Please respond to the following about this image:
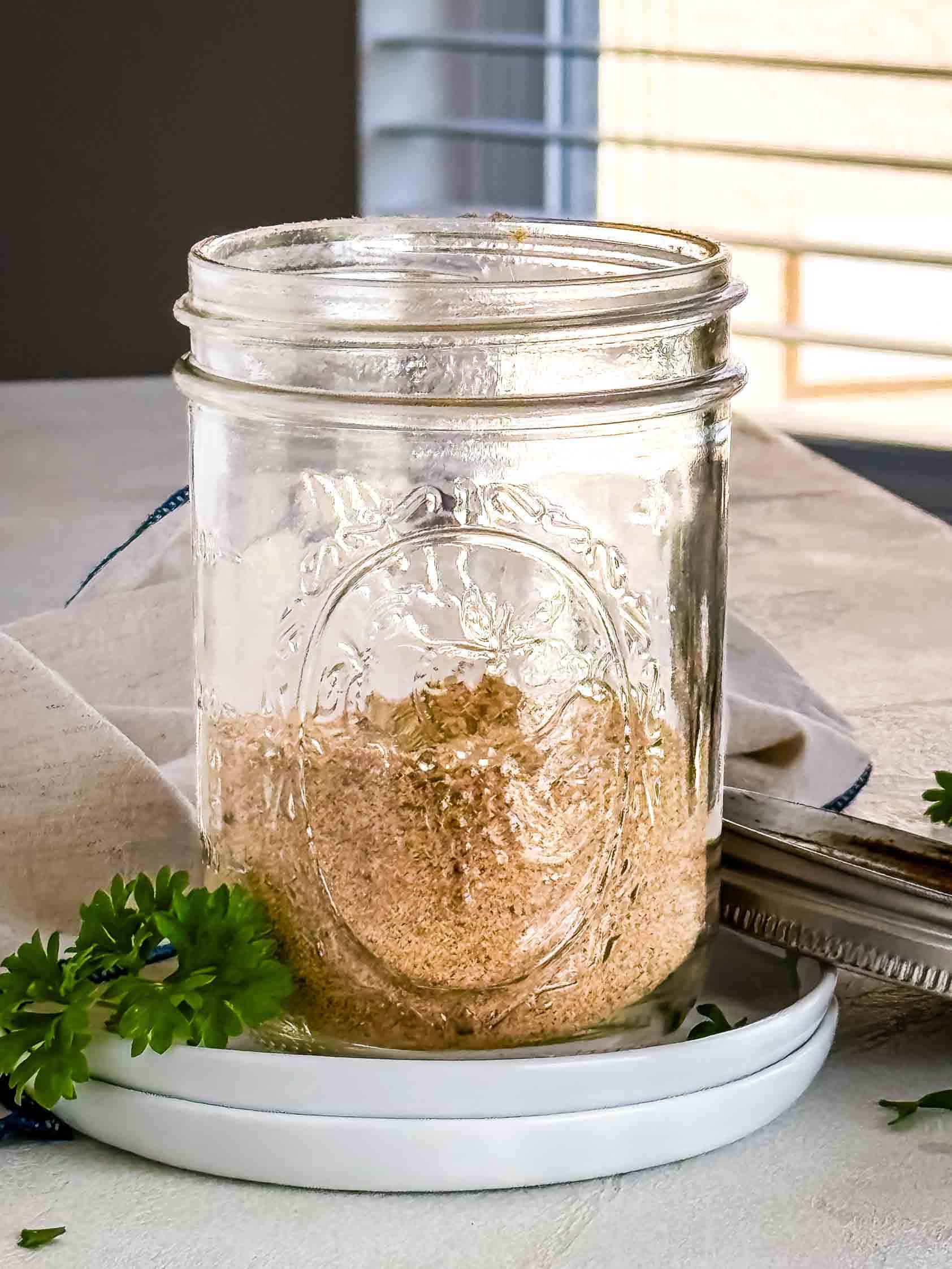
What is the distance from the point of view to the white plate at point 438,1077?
376 millimetres

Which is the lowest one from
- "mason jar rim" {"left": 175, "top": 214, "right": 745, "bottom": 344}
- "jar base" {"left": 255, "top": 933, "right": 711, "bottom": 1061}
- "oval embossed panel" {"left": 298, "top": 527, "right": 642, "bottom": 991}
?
"jar base" {"left": 255, "top": 933, "right": 711, "bottom": 1061}

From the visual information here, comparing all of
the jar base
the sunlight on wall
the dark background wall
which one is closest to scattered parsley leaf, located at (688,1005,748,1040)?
Answer: the jar base

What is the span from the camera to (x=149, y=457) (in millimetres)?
1299

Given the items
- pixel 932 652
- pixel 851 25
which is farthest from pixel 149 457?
pixel 851 25

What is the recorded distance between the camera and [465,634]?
427 millimetres

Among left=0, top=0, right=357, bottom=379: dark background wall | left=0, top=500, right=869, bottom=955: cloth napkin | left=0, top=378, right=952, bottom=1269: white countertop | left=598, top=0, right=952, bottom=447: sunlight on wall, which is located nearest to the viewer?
left=0, top=378, right=952, bottom=1269: white countertop

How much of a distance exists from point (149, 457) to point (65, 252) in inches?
75.0

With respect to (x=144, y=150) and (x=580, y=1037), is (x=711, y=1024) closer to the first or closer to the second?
(x=580, y=1037)

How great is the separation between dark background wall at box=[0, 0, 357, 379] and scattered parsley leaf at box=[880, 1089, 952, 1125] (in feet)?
8.54

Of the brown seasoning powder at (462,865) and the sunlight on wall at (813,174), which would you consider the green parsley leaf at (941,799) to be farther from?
the sunlight on wall at (813,174)

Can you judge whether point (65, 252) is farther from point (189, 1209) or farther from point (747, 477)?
point (189, 1209)

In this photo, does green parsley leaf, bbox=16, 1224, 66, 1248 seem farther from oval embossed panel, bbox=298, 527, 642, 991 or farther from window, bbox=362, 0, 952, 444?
window, bbox=362, 0, 952, 444

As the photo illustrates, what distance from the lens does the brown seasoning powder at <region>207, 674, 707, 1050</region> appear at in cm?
40

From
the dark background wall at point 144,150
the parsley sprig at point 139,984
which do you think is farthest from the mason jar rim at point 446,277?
the dark background wall at point 144,150
